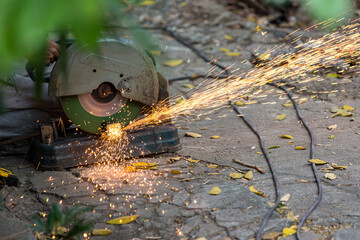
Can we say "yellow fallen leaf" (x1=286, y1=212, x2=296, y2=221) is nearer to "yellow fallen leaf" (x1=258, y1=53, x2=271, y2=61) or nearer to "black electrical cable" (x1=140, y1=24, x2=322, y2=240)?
"black electrical cable" (x1=140, y1=24, x2=322, y2=240)

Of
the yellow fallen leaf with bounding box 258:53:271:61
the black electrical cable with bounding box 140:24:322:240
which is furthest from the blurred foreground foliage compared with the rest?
the yellow fallen leaf with bounding box 258:53:271:61

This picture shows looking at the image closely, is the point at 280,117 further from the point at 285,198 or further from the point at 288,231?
the point at 288,231

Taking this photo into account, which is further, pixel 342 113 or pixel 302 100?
pixel 302 100

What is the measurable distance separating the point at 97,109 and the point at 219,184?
0.95 m

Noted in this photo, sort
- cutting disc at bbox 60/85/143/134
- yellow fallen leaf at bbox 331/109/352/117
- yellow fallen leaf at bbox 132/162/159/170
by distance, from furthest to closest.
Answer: yellow fallen leaf at bbox 331/109/352/117, yellow fallen leaf at bbox 132/162/159/170, cutting disc at bbox 60/85/143/134

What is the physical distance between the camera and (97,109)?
3.47m

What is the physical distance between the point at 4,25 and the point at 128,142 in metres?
2.97

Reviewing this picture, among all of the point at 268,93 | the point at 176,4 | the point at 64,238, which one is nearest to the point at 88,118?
the point at 64,238

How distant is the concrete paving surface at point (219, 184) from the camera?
275 cm

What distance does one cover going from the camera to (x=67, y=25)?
0.69 metres

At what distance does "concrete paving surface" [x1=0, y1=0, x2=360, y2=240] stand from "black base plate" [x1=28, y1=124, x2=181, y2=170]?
6 cm

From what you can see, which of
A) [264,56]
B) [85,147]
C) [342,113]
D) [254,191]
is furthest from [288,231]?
[264,56]

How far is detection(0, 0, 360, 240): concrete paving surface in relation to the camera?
2.75 metres

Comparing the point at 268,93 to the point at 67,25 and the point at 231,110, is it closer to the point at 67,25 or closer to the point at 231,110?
the point at 231,110
